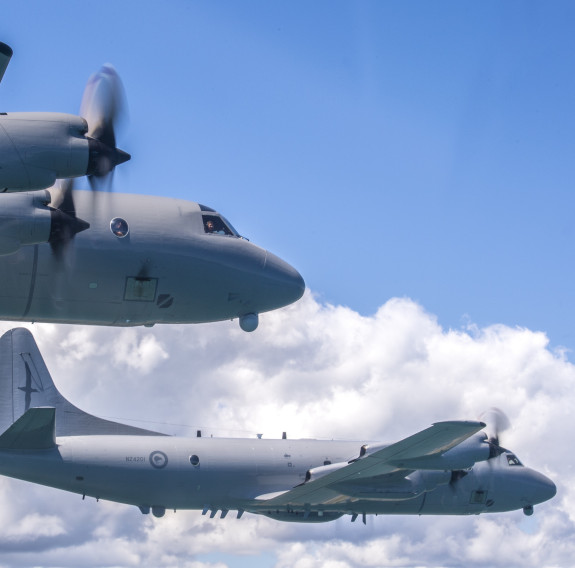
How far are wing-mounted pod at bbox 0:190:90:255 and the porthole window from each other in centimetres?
130

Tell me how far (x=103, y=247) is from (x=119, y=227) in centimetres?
70

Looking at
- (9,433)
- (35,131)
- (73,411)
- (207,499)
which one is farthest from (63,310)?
(73,411)

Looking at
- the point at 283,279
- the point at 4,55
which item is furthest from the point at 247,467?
the point at 4,55

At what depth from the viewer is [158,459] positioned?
131 feet

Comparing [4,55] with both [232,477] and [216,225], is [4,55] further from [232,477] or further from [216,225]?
[232,477]

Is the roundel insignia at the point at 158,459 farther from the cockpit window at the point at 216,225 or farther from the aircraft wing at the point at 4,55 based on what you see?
the aircraft wing at the point at 4,55

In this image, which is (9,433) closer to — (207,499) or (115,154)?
(207,499)

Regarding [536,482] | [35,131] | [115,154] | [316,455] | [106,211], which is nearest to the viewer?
[35,131]

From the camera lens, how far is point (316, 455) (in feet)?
145

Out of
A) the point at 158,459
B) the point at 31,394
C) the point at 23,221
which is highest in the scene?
the point at 31,394

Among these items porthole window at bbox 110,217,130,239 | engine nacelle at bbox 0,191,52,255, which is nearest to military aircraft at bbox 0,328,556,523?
porthole window at bbox 110,217,130,239

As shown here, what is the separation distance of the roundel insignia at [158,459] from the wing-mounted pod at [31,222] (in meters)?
21.2

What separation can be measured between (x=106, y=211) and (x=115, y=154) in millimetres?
2996

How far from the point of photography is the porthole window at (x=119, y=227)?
861 inches
